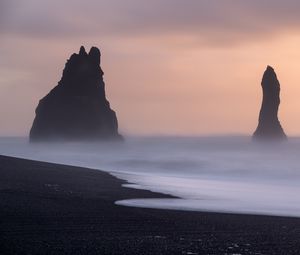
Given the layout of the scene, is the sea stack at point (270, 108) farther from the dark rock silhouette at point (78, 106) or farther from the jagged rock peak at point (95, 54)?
the jagged rock peak at point (95, 54)

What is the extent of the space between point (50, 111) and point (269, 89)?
193ft

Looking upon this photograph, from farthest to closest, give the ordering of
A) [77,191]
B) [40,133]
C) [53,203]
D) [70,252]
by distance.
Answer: [40,133], [77,191], [53,203], [70,252]

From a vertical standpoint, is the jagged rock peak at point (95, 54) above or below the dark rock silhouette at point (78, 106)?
above

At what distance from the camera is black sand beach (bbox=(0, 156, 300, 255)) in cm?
1151

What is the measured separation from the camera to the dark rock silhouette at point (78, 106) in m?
146

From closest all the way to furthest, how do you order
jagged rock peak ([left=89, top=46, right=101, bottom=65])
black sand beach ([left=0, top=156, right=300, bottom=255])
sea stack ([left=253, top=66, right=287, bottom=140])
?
black sand beach ([left=0, top=156, right=300, bottom=255]), jagged rock peak ([left=89, top=46, right=101, bottom=65]), sea stack ([left=253, top=66, right=287, bottom=140])

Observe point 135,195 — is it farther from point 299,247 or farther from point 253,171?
point 253,171

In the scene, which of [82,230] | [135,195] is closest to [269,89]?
[135,195]

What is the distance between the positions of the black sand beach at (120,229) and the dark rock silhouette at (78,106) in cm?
12559

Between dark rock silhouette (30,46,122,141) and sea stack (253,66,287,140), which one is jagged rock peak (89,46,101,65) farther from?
sea stack (253,66,287,140)

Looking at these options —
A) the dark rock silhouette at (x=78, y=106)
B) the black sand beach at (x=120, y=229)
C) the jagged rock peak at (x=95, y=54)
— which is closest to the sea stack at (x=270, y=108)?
the dark rock silhouette at (x=78, y=106)

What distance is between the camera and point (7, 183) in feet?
77.8

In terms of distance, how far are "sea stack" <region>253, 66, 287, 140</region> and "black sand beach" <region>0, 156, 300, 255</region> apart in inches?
5456

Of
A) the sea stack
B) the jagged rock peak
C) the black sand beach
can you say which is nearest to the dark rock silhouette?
the jagged rock peak
